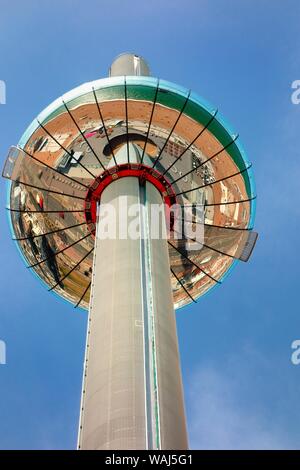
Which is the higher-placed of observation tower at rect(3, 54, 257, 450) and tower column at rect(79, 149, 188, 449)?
observation tower at rect(3, 54, 257, 450)

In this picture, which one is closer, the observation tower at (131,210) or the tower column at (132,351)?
the tower column at (132,351)

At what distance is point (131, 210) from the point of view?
62.1 ft

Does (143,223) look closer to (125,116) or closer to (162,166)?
(162,166)

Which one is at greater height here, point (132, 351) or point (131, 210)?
point (131, 210)

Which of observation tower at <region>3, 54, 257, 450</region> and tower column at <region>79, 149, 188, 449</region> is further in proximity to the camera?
observation tower at <region>3, 54, 257, 450</region>

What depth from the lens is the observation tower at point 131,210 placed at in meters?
14.8

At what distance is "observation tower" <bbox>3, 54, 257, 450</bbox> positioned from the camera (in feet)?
48.5

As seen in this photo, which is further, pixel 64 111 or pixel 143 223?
pixel 64 111

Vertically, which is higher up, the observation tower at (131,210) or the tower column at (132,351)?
the observation tower at (131,210)

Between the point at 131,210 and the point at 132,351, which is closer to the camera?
the point at 132,351

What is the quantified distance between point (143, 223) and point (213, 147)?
601 cm

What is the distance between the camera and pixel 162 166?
21.9 m
